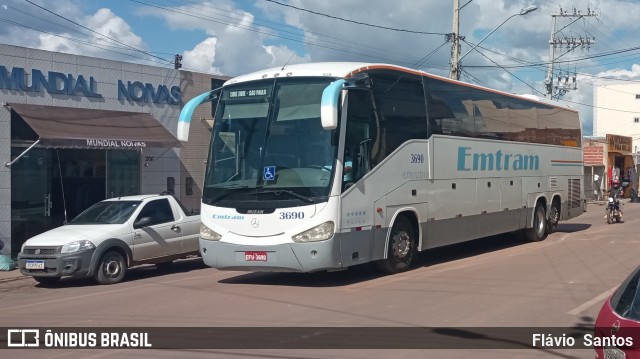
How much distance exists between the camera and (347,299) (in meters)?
10.8

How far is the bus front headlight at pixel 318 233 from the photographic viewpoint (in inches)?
451

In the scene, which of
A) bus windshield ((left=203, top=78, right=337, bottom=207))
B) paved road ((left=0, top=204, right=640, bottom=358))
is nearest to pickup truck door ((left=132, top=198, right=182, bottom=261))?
paved road ((left=0, top=204, right=640, bottom=358))

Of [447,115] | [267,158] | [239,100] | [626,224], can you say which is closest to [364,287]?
[267,158]

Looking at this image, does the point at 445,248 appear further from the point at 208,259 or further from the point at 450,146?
the point at 208,259

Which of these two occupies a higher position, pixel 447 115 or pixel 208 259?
pixel 447 115

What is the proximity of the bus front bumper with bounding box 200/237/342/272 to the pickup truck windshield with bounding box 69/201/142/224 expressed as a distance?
11.8 feet

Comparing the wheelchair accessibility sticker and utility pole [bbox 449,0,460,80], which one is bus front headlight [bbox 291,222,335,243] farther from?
utility pole [bbox 449,0,460,80]

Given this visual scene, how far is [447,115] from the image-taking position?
50.3ft

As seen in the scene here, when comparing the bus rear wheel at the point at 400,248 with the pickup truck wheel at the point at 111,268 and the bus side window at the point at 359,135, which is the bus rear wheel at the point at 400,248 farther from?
the pickup truck wheel at the point at 111,268

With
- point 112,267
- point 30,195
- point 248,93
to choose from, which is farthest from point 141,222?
point 30,195

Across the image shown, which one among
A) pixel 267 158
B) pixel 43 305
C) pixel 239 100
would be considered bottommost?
pixel 43 305

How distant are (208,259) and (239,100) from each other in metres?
2.78

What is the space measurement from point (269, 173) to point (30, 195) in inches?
415

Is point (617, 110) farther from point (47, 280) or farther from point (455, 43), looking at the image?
point (47, 280)
